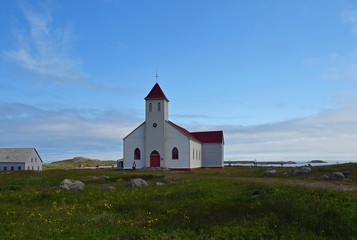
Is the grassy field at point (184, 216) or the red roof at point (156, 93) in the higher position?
the red roof at point (156, 93)

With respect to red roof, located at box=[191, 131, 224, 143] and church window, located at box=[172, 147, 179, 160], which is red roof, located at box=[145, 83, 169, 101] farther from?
red roof, located at box=[191, 131, 224, 143]

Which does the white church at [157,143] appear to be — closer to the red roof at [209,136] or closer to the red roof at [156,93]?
the red roof at [156,93]

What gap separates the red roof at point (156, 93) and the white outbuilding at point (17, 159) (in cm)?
3765

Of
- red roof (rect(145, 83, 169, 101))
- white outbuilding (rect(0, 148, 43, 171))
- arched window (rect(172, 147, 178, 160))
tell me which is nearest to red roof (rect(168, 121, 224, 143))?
arched window (rect(172, 147, 178, 160))

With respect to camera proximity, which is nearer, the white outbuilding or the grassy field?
the grassy field

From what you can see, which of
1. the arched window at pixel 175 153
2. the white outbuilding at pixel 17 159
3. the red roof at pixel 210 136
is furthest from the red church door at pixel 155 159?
the white outbuilding at pixel 17 159

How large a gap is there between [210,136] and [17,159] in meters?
43.2

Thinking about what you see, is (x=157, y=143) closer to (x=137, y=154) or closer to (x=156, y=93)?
(x=137, y=154)

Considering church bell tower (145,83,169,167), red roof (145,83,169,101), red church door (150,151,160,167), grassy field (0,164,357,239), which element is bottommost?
grassy field (0,164,357,239)

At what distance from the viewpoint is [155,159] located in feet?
201

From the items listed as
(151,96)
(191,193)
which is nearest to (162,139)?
(151,96)

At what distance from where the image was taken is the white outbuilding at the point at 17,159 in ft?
272

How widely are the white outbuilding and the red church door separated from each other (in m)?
36.8

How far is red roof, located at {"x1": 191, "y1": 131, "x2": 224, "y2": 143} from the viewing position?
247 ft
